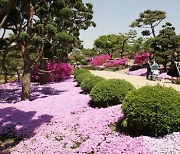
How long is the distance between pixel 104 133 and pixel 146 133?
1.25 meters

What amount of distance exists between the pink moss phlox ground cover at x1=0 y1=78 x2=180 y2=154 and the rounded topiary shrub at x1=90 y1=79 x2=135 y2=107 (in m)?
0.71

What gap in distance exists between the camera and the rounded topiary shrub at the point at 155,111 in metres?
7.38

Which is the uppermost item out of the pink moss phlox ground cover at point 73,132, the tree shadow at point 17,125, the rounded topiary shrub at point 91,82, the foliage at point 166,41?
the foliage at point 166,41

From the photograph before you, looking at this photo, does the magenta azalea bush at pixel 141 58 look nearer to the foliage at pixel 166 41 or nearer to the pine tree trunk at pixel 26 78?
the foliage at pixel 166 41

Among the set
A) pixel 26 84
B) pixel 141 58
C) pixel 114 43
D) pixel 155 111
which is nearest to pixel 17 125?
pixel 155 111

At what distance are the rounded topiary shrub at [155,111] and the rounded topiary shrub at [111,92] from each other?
299 cm

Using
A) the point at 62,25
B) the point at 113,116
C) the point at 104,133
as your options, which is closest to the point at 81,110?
the point at 113,116

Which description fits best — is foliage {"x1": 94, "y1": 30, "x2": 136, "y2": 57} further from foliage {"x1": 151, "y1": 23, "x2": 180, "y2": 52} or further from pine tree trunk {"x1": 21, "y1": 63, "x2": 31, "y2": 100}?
pine tree trunk {"x1": 21, "y1": 63, "x2": 31, "y2": 100}

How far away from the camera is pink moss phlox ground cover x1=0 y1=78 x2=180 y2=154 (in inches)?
283

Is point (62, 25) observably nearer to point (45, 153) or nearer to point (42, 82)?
point (42, 82)

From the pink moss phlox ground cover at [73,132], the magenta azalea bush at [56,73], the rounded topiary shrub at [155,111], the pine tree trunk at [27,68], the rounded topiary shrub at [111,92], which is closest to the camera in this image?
the pink moss phlox ground cover at [73,132]

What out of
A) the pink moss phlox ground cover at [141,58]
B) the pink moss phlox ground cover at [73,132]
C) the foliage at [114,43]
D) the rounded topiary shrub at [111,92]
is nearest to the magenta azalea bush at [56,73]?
the pink moss phlox ground cover at [73,132]

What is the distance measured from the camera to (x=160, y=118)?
7383 millimetres

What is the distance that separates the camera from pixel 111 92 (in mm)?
11008
